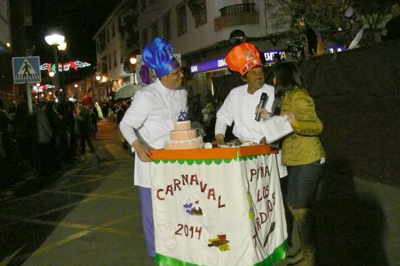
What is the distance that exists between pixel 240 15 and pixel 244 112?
2030 cm

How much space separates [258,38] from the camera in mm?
24109

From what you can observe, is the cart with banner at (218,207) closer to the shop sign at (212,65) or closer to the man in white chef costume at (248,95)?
the man in white chef costume at (248,95)

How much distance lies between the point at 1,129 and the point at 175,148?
8.44m

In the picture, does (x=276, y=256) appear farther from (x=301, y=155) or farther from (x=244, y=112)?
(x=244, y=112)

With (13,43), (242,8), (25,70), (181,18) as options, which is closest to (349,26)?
(25,70)

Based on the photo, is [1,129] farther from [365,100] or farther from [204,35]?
[204,35]

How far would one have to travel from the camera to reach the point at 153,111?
162 inches

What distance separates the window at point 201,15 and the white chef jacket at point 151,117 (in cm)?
2366

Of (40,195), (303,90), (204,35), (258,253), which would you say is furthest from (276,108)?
(204,35)

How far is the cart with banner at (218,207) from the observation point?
Result: 320cm

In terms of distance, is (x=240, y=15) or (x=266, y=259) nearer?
(x=266, y=259)

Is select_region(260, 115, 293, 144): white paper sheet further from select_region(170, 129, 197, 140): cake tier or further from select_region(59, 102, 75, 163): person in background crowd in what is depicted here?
select_region(59, 102, 75, 163): person in background crowd

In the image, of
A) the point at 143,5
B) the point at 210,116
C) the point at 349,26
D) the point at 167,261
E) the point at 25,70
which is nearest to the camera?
the point at 167,261

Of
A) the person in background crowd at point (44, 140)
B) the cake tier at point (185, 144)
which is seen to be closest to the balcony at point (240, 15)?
the person in background crowd at point (44, 140)
